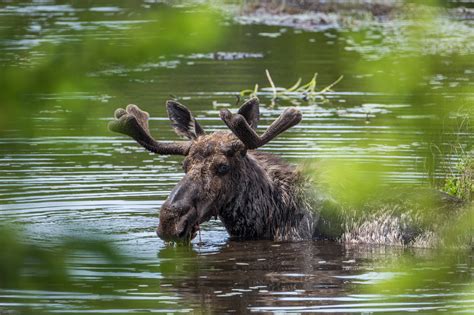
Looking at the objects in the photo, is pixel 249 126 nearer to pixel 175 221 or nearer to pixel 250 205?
pixel 250 205

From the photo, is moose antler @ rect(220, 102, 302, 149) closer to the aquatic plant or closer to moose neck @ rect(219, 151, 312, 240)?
moose neck @ rect(219, 151, 312, 240)

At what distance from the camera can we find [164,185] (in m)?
11.7

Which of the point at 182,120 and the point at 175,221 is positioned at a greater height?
the point at 182,120

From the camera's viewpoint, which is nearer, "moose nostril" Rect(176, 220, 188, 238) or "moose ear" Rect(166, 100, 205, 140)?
"moose nostril" Rect(176, 220, 188, 238)

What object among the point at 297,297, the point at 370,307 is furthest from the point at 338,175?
the point at 297,297

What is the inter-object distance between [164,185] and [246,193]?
280 cm

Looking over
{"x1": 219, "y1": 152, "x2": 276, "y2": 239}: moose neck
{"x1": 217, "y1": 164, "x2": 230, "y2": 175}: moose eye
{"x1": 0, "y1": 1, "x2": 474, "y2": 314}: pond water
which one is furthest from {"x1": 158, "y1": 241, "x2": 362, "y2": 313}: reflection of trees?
{"x1": 217, "y1": 164, "x2": 230, "y2": 175}: moose eye

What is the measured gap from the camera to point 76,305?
5.92 metres

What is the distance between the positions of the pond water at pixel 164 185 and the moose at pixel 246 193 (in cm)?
17

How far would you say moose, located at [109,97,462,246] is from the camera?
8.62 metres

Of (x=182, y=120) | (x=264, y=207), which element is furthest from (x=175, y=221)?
(x=182, y=120)

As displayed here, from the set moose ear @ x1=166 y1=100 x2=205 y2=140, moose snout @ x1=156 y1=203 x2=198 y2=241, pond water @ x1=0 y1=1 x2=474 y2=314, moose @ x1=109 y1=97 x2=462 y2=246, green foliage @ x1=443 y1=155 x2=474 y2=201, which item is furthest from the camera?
green foliage @ x1=443 y1=155 x2=474 y2=201

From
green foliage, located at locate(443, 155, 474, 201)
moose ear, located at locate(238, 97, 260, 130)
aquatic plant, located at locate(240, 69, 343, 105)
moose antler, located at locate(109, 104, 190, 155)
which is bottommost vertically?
aquatic plant, located at locate(240, 69, 343, 105)

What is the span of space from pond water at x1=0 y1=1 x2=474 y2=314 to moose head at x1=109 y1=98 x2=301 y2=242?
276 millimetres
